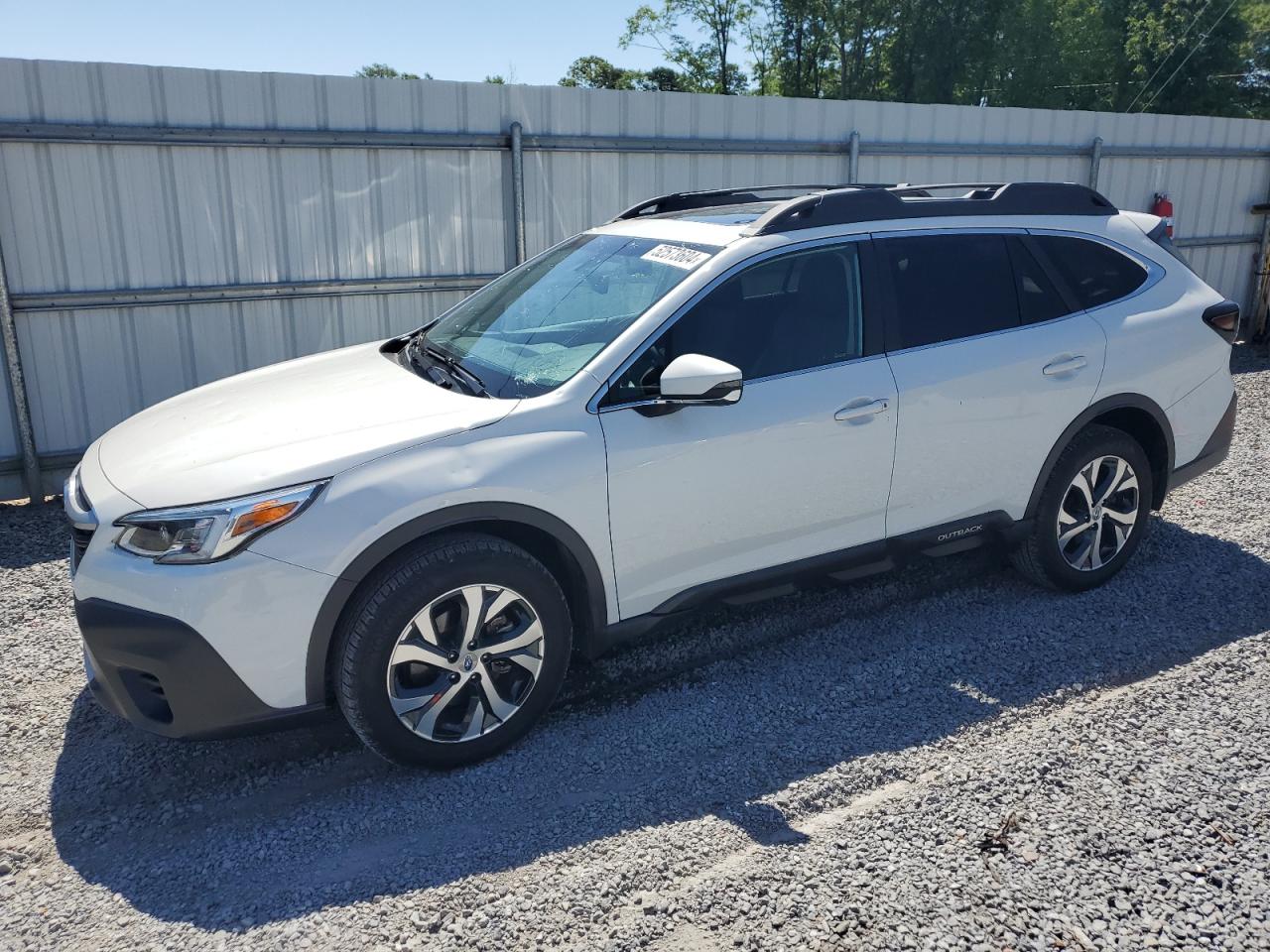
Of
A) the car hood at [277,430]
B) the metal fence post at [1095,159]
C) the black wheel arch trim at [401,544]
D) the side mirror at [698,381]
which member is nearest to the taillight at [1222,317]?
the side mirror at [698,381]

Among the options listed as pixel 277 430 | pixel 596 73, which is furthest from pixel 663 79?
pixel 277 430

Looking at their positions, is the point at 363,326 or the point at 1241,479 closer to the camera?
the point at 1241,479

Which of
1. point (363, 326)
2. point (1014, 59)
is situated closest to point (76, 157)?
point (363, 326)

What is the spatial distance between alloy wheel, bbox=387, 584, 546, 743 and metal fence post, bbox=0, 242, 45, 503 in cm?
483

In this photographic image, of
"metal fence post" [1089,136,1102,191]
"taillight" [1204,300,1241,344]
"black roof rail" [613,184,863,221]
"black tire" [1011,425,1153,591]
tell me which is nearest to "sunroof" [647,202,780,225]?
"black roof rail" [613,184,863,221]

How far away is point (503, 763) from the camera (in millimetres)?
3629

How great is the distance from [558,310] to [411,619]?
1.54 meters

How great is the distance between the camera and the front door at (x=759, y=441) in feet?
12.1

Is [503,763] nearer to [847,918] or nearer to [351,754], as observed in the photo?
[351,754]

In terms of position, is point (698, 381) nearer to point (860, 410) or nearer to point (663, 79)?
point (860, 410)

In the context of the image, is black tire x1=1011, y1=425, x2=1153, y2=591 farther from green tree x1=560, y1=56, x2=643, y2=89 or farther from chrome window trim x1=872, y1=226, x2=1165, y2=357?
green tree x1=560, y1=56, x2=643, y2=89

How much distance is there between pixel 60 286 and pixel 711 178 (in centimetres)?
518

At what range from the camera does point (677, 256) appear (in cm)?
414

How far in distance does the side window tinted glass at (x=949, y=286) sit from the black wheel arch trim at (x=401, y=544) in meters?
1.70
